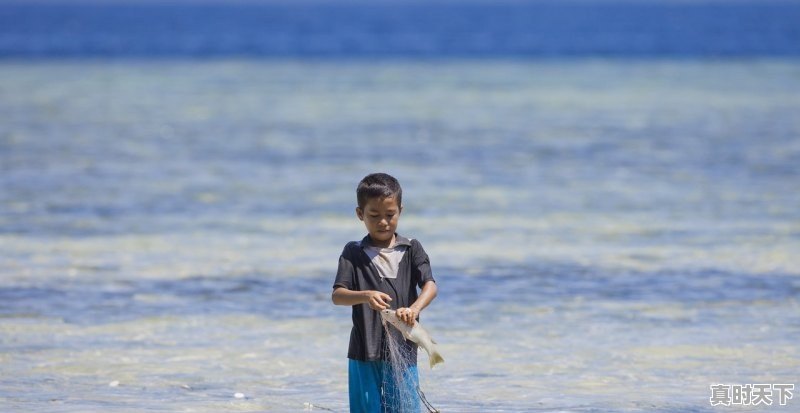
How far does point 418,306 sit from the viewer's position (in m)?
5.03

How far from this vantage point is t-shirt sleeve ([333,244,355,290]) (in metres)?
5.14

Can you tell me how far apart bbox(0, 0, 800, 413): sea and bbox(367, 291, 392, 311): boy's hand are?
1.57 meters

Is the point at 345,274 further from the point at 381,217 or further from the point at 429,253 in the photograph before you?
the point at 429,253

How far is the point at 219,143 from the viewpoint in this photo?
20625 millimetres

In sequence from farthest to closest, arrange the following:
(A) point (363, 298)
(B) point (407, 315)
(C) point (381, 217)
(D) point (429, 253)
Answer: (D) point (429, 253) < (C) point (381, 217) < (A) point (363, 298) < (B) point (407, 315)

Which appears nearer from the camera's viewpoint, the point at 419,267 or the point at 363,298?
the point at 363,298

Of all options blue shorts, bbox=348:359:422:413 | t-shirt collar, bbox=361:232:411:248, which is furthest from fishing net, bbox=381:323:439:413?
t-shirt collar, bbox=361:232:411:248

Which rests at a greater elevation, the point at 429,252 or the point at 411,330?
the point at 429,252

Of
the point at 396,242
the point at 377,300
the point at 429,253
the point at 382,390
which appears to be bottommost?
the point at 382,390

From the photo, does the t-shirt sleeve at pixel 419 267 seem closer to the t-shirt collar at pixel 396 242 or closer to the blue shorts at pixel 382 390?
the t-shirt collar at pixel 396 242

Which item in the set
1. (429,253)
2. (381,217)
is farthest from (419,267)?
(429,253)

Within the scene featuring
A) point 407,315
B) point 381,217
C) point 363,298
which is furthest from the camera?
point 381,217

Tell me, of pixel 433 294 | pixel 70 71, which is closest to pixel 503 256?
pixel 433 294

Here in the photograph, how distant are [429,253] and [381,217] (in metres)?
5.64
